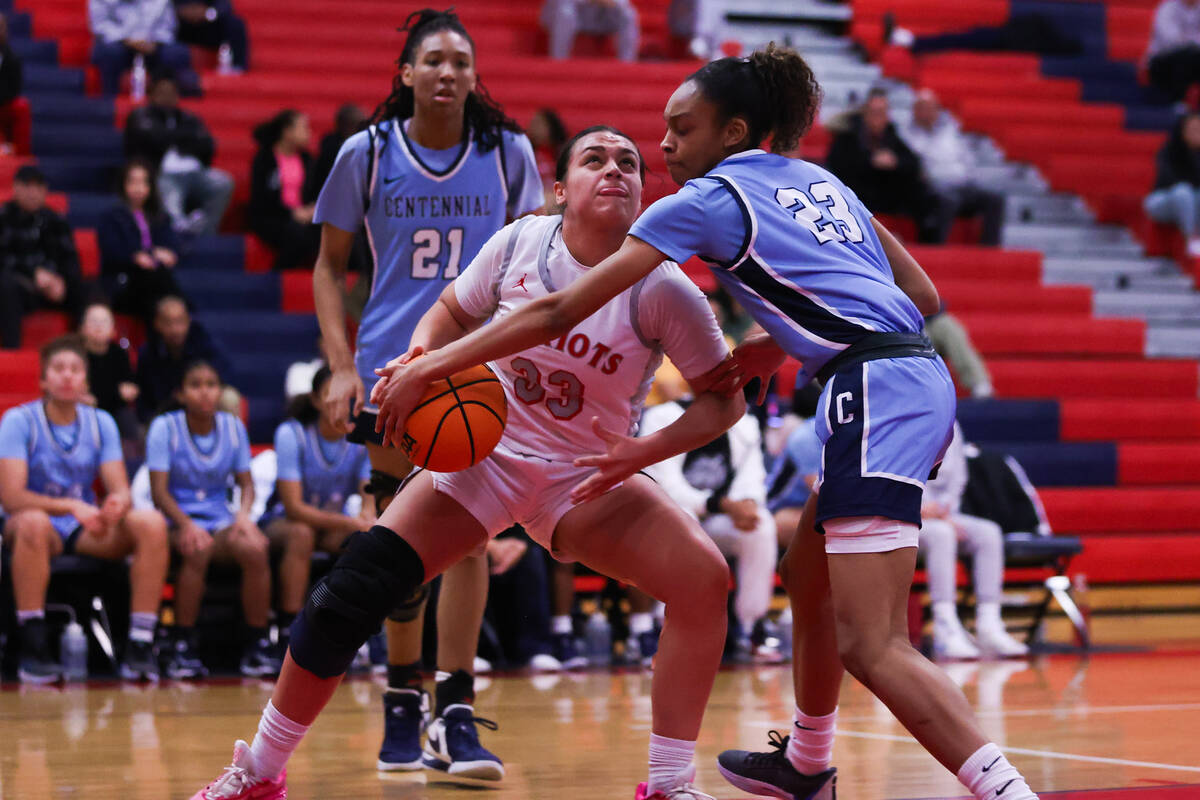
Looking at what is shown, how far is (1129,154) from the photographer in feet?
47.4

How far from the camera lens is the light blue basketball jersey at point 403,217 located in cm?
457

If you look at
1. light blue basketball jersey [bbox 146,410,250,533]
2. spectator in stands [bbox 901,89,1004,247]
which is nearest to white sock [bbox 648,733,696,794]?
light blue basketball jersey [bbox 146,410,250,533]

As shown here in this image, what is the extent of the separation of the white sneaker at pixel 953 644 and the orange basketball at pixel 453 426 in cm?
522

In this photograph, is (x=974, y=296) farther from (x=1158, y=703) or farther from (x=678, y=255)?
(x=678, y=255)

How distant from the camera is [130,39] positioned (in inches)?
455

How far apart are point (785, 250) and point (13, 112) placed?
29.8 ft

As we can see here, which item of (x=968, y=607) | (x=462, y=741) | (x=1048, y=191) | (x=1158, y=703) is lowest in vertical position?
(x=968, y=607)

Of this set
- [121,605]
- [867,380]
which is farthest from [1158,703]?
[121,605]

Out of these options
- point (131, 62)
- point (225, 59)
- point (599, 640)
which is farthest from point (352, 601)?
point (225, 59)

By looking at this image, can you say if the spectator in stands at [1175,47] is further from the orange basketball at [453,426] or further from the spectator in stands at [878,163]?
the orange basketball at [453,426]

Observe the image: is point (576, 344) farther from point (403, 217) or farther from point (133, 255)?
point (133, 255)

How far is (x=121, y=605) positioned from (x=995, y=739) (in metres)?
4.32

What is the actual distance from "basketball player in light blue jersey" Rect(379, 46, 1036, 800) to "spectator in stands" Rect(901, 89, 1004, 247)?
957cm

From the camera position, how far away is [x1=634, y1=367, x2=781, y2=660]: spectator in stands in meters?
7.99
